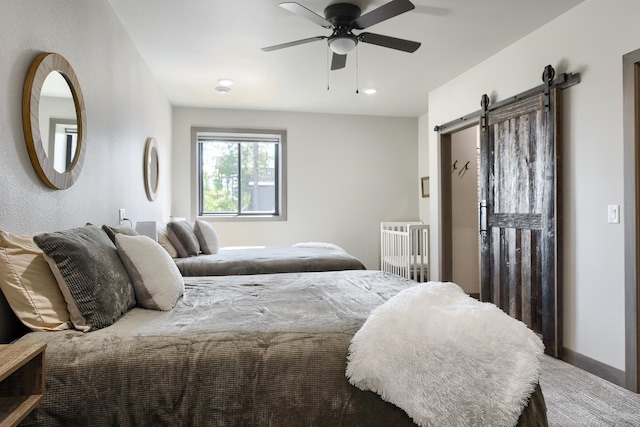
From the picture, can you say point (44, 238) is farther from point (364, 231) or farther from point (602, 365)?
point (364, 231)

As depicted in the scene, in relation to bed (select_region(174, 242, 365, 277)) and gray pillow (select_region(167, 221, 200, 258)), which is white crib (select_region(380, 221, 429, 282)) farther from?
gray pillow (select_region(167, 221, 200, 258))

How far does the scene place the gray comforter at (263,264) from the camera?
327 cm

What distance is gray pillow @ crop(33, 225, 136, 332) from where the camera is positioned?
1444 millimetres

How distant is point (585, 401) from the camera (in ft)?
7.09

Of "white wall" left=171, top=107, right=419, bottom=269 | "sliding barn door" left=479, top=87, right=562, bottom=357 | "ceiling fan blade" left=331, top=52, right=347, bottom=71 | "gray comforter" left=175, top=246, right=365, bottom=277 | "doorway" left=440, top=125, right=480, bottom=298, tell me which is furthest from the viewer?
"white wall" left=171, top=107, right=419, bottom=269

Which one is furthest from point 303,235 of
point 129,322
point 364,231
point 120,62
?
point 129,322

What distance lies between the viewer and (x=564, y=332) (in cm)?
283

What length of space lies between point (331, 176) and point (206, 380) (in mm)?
4701

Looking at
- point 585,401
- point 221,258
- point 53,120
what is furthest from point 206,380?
point 221,258

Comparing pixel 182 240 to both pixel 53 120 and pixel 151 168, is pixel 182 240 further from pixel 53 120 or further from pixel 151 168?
pixel 53 120

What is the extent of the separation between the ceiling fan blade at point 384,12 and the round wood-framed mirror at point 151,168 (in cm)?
230

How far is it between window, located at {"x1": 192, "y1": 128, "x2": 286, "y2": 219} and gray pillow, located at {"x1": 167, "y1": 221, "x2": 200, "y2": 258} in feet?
5.89

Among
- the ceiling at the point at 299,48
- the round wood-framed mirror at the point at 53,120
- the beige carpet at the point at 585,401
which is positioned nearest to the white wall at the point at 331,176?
the ceiling at the point at 299,48

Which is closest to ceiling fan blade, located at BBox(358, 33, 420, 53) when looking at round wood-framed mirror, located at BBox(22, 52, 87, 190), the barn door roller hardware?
the barn door roller hardware
